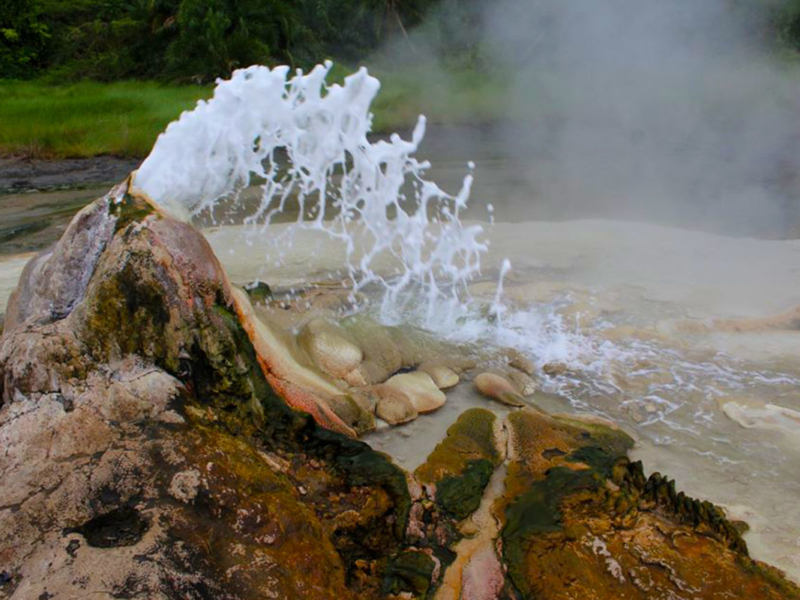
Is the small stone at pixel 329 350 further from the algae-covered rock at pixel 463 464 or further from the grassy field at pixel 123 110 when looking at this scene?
the grassy field at pixel 123 110

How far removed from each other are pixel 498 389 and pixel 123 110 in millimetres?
10237

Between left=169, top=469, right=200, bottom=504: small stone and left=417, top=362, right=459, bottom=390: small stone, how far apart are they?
4.87 ft

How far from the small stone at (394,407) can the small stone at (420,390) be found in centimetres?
4

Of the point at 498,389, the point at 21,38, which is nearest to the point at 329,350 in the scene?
the point at 498,389

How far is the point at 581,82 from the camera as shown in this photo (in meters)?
13.3

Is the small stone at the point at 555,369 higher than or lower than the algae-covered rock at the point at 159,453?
lower

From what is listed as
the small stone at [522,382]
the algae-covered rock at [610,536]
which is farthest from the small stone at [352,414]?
the small stone at [522,382]

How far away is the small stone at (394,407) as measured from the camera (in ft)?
8.94

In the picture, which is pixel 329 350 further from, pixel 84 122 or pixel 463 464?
pixel 84 122

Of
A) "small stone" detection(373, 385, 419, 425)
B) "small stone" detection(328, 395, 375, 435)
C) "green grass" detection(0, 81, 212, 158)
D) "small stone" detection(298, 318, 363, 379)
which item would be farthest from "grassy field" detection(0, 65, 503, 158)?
"small stone" detection(328, 395, 375, 435)

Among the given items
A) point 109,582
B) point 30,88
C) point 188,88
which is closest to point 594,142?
point 188,88

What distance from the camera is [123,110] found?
11.2 metres

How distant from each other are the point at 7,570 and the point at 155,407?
60 cm

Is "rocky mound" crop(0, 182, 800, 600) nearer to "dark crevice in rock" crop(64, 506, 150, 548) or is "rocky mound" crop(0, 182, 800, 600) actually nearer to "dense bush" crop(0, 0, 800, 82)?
"dark crevice in rock" crop(64, 506, 150, 548)
